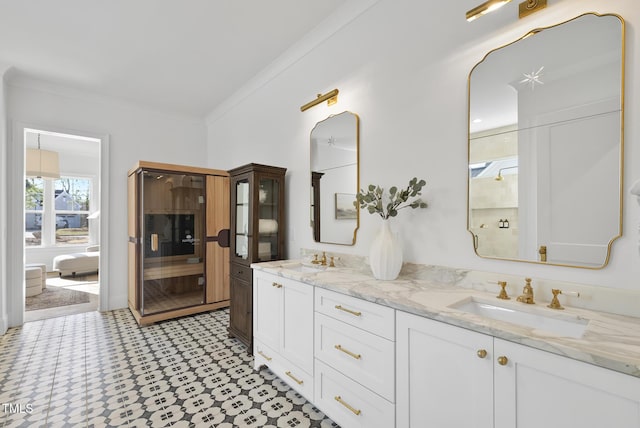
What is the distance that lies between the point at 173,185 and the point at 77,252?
5.03 m

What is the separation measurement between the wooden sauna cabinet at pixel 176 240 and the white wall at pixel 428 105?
1570 millimetres

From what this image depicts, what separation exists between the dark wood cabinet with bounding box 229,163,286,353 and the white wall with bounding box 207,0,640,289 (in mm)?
329

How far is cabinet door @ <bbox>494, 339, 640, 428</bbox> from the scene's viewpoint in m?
0.86

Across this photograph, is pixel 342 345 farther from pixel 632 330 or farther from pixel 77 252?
pixel 77 252

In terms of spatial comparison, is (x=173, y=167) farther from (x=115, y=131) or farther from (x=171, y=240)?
(x=115, y=131)

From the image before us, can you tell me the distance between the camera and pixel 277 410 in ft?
6.48

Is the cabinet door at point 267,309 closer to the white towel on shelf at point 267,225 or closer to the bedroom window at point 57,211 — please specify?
the white towel on shelf at point 267,225

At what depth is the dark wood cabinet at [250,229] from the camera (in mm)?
2850

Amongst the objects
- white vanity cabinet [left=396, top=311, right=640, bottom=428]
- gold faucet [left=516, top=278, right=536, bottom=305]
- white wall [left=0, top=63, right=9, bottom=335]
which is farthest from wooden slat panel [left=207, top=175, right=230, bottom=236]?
gold faucet [left=516, top=278, right=536, bottom=305]

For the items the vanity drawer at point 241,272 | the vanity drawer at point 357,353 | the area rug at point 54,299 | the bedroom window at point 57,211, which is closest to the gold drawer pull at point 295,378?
the vanity drawer at point 357,353

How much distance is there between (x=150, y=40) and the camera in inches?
112

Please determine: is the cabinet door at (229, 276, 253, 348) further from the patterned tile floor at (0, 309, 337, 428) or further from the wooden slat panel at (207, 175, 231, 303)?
the wooden slat panel at (207, 175, 231, 303)

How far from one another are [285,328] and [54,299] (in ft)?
14.8

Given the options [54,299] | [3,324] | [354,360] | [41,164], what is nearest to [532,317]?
[354,360]
